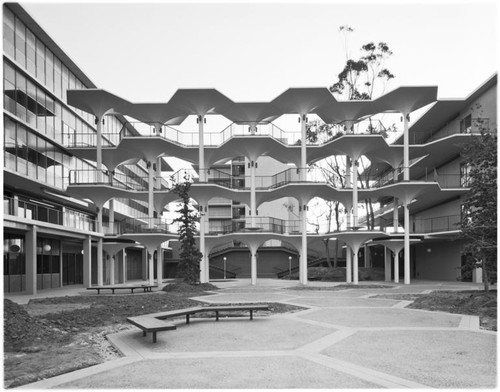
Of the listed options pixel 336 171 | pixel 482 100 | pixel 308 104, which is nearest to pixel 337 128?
pixel 336 171

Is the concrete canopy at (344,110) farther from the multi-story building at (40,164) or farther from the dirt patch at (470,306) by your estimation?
the dirt patch at (470,306)

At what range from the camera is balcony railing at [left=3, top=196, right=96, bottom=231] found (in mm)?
22031

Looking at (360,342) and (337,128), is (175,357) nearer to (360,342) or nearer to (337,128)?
(360,342)

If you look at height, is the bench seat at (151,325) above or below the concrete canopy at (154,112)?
below

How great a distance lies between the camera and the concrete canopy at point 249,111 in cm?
3394

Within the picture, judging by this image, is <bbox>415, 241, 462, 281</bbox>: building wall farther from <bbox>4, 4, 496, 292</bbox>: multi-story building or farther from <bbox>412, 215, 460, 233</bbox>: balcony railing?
<bbox>412, 215, 460, 233</bbox>: balcony railing

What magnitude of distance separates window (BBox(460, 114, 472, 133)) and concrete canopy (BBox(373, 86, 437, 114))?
422cm

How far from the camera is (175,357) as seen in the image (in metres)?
8.49

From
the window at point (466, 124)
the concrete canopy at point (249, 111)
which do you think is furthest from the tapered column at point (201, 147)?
the window at point (466, 124)

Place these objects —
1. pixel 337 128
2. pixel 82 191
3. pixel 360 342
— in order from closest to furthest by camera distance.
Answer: pixel 360 342
pixel 82 191
pixel 337 128

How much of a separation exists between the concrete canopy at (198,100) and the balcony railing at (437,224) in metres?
18.4

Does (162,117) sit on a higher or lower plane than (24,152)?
higher

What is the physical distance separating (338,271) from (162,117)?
2032cm

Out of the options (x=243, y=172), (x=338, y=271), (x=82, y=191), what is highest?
(x=243, y=172)
